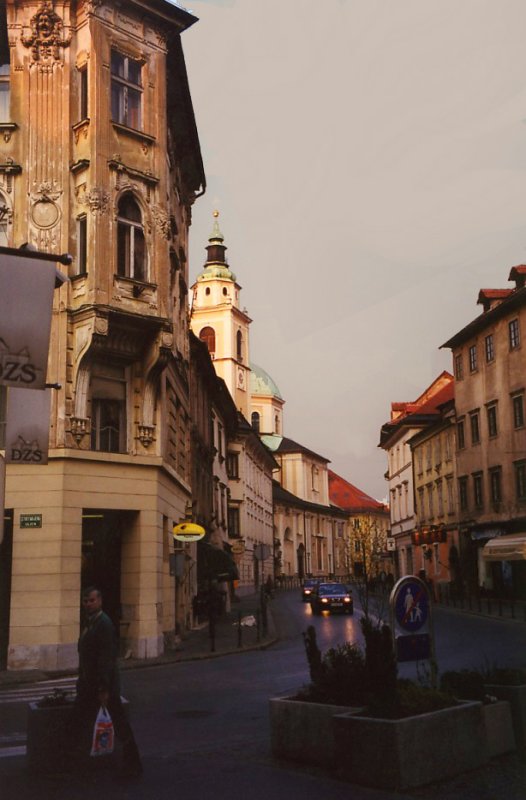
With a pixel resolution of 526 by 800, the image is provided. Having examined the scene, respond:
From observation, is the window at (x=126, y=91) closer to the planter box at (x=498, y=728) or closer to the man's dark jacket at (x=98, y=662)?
the man's dark jacket at (x=98, y=662)

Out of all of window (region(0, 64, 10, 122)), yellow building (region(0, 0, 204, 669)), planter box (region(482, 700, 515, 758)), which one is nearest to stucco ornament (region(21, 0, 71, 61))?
yellow building (region(0, 0, 204, 669))

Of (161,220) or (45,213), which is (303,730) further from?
(161,220)

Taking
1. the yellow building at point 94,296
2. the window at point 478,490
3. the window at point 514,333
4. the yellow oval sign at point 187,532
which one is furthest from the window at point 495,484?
the yellow building at point 94,296

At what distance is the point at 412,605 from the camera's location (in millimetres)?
9789

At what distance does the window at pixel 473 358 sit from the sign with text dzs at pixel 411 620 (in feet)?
152

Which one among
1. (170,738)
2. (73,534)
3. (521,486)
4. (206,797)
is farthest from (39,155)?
(521,486)

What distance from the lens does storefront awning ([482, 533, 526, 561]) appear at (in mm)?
43500

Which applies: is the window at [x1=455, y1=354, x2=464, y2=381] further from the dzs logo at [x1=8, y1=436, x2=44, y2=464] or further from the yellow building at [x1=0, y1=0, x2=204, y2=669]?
the dzs logo at [x1=8, y1=436, x2=44, y2=464]

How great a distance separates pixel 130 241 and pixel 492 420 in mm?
32119

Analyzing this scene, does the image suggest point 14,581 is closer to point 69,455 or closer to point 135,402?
point 69,455

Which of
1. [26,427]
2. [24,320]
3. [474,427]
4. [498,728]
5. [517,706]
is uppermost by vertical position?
[474,427]

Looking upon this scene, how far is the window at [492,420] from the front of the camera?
171 feet

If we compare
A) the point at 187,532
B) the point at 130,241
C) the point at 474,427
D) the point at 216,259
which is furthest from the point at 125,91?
the point at 216,259

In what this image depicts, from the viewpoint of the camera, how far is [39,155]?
79.3 feet
